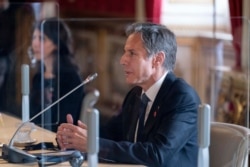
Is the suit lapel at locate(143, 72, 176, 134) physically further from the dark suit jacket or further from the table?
the table

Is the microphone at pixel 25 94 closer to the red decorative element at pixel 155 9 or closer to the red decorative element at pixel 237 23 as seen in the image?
the red decorative element at pixel 237 23

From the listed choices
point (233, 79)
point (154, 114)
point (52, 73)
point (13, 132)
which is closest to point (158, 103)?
point (154, 114)

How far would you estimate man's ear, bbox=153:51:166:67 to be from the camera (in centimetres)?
242

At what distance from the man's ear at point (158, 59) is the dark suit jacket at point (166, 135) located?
0.19 feet

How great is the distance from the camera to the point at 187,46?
4477 millimetres

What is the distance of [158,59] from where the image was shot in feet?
7.98

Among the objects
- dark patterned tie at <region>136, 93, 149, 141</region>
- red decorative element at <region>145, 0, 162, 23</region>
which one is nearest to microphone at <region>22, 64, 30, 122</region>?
dark patterned tie at <region>136, 93, 149, 141</region>

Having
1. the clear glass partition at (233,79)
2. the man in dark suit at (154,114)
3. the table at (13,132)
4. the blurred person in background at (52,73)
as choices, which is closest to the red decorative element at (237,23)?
the clear glass partition at (233,79)

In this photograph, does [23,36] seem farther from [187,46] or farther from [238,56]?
[238,56]

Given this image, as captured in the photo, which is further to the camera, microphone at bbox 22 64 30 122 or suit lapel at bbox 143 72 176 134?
microphone at bbox 22 64 30 122

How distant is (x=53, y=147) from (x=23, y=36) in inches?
78.9

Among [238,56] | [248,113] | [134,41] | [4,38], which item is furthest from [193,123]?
[4,38]

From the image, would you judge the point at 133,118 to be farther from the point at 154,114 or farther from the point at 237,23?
Answer: the point at 237,23

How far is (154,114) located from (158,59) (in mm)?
216
